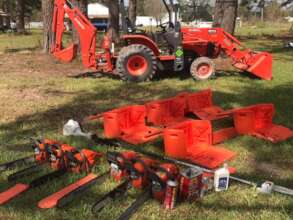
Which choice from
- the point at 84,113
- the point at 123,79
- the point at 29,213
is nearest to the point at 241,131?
the point at 84,113

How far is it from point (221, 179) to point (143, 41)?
583 centimetres

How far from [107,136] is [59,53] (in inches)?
190

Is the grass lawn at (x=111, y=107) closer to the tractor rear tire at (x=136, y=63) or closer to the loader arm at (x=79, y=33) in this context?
the tractor rear tire at (x=136, y=63)

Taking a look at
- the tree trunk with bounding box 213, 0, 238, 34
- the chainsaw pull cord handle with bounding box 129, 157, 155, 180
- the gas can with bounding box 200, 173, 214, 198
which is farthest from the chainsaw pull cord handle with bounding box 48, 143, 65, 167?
the tree trunk with bounding box 213, 0, 238, 34

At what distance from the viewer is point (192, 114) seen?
633cm

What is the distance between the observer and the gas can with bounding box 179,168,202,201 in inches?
137

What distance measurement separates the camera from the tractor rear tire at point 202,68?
9.12 metres

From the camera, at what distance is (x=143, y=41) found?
360 inches

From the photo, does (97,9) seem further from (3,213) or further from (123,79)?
(3,213)

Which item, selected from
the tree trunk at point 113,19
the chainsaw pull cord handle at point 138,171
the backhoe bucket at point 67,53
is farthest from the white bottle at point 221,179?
the tree trunk at point 113,19

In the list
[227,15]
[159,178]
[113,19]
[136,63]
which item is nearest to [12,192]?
[159,178]

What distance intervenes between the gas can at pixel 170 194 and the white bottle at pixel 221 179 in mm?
473

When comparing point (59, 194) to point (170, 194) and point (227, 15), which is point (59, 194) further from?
point (227, 15)

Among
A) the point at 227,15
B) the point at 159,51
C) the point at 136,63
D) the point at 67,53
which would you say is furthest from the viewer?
the point at 227,15
